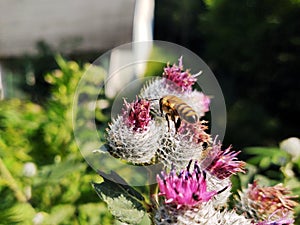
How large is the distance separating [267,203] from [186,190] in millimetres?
361

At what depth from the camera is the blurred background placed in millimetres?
2471

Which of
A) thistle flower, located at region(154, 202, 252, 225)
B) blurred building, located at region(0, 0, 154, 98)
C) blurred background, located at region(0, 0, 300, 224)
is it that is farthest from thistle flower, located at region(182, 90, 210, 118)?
blurred building, located at region(0, 0, 154, 98)

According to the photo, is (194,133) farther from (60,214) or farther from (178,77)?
(60,214)

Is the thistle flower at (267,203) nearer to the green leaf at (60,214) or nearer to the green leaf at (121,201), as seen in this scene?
the green leaf at (121,201)

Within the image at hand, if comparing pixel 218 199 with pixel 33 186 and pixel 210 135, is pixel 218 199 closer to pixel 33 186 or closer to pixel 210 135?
pixel 210 135

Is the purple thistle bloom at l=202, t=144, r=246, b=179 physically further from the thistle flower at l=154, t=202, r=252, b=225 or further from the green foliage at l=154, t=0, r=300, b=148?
the green foliage at l=154, t=0, r=300, b=148

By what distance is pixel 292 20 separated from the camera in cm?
569

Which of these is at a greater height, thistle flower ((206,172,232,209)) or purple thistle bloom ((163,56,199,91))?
purple thistle bloom ((163,56,199,91))

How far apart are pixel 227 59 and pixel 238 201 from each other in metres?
4.86

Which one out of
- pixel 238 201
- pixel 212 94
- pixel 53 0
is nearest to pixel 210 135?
pixel 238 201

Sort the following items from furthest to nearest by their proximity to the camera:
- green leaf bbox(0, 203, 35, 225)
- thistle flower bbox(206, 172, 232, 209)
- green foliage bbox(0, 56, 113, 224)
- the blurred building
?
the blurred building < green foliage bbox(0, 56, 113, 224) < green leaf bbox(0, 203, 35, 225) < thistle flower bbox(206, 172, 232, 209)

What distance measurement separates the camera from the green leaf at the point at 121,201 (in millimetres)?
1241

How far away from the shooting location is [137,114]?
128cm

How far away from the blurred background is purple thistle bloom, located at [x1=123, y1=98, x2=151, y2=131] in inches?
34.7
